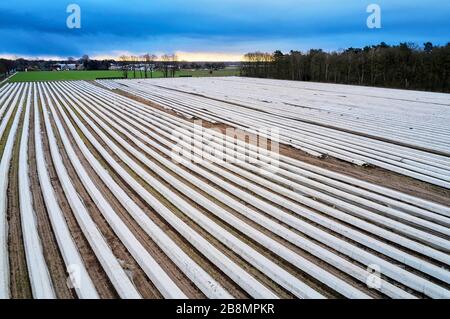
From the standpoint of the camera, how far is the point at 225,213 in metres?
5.08

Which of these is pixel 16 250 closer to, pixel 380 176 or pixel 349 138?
pixel 380 176

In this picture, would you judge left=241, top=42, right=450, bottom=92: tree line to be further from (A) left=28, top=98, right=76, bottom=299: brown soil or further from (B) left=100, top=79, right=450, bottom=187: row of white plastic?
(A) left=28, top=98, right=76, bottom=299: brown soil

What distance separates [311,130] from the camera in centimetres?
1066

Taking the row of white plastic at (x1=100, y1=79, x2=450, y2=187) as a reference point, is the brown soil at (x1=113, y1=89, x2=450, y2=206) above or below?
below

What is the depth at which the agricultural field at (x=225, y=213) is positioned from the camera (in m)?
3.60

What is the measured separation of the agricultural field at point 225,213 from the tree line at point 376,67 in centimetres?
1973

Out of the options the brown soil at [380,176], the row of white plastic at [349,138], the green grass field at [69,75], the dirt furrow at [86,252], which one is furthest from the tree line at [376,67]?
the dirt furrow at [86,252]

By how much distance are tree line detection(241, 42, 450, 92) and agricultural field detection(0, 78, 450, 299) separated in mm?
19728

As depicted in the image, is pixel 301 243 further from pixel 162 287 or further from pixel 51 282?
pixel 51 282

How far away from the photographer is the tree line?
26.3m

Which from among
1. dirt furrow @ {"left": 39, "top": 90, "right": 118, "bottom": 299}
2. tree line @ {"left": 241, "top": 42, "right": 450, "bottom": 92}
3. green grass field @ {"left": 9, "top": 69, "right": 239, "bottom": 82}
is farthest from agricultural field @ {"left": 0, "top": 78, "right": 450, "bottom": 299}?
green grass field @ {"left": 9, "top": 69, "right": 239, "bottom": 82}

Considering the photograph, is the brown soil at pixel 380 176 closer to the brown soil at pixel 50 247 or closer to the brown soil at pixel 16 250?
the brown soil at pixel 50 247
